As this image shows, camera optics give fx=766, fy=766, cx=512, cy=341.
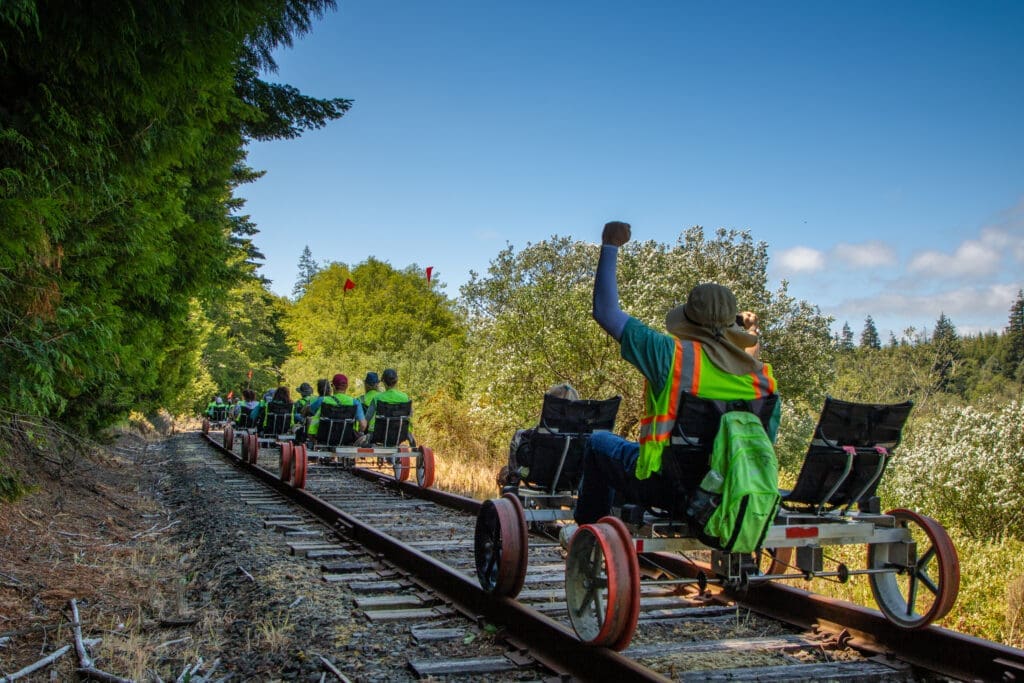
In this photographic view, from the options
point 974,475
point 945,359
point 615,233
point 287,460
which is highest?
point 945,359

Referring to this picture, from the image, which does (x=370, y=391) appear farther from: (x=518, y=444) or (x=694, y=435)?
(x=694, y=435)

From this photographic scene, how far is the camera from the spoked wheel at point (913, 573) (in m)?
3.67

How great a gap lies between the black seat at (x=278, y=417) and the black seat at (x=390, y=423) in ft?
19.8

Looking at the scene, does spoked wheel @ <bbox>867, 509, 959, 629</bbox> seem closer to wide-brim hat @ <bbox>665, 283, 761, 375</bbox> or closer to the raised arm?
wide-brim hat @ <bbox>665, 283, 761, 375</bbox>

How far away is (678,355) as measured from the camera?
3592 mm

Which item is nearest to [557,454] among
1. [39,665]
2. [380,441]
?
[39,665]

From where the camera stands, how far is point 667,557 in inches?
217

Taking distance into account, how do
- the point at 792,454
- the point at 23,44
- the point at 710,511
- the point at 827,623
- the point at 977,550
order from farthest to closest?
the point at 792,454, the point at 977,550, the point at 827,623, the point at 23,44, the point at 710,511

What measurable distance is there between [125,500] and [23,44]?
6.89 m

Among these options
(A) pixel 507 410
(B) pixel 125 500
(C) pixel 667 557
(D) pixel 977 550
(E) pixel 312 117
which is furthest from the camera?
(A) pixel 507 410

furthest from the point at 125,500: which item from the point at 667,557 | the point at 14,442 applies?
the point at 667,557

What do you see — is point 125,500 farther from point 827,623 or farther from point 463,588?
point 827,623

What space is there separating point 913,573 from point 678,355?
172 cm

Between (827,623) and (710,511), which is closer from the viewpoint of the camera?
(710,511)
